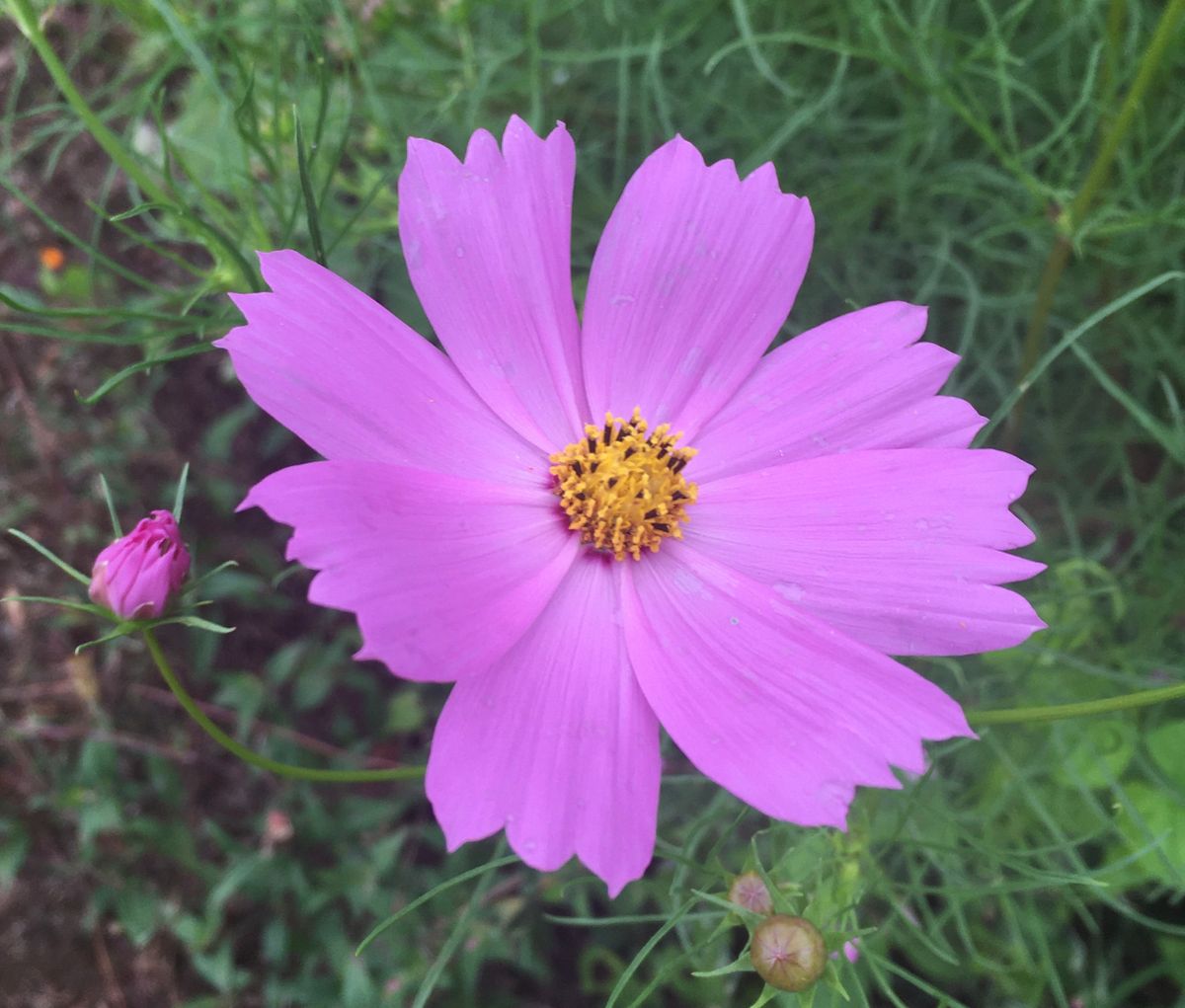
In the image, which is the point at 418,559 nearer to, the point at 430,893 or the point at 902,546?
the point at 430,893

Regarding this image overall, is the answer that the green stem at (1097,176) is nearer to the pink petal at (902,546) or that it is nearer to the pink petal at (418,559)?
the pink petal at (902,546)

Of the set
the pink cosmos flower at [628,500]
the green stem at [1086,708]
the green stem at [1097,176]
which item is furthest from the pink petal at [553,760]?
the green stem at [1097,176]

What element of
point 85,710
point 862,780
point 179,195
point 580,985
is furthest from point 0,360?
point 862,780

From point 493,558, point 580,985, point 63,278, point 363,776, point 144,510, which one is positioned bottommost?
point 580,985

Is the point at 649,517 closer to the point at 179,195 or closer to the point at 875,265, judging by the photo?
the point at 179,195

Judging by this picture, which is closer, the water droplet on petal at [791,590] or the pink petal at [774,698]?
the pink petal at [774,698]

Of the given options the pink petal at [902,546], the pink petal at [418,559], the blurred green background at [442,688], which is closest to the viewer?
the pink petal at [418,559]

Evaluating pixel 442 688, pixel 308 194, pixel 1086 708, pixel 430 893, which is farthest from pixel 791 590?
pixel 442 688
